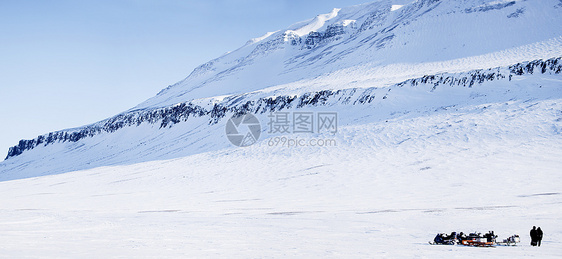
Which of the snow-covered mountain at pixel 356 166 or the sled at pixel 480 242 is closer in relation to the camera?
the sled at pixel 480 242

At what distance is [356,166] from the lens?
3009 centimetres

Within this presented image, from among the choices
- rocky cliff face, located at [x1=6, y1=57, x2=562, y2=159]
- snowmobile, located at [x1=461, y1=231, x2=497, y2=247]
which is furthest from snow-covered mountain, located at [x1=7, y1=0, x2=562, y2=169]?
snowmobile, located at [x1=461, y1=231, x2=497, y2=247]

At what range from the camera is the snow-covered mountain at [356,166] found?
12797 millimetres

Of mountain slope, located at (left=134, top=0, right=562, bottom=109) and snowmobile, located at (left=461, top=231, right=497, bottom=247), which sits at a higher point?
mountain slope, located at (left=134, top=0, right=562, bottom=109)

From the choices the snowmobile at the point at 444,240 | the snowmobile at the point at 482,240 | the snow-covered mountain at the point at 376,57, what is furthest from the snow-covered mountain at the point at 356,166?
the snowmobile at the point at 482,240

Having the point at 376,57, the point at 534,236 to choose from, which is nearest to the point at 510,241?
the point at 534,236

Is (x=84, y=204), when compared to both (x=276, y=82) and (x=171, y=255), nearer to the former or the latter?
(x=171, y=255)

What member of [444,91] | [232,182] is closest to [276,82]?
[444,91]

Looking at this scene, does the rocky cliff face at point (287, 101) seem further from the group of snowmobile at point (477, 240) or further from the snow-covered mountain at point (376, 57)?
the group of snowmobile at point (477, 240)

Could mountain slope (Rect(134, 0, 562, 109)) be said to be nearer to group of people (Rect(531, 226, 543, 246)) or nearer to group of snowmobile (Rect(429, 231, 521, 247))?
group of snowmobile (Rect(429, 231, 521, 247))

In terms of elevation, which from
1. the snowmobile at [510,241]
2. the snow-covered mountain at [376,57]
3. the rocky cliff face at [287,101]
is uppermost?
the snow-covered mountain at [376,57]

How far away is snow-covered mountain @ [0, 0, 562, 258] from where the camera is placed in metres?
12.8

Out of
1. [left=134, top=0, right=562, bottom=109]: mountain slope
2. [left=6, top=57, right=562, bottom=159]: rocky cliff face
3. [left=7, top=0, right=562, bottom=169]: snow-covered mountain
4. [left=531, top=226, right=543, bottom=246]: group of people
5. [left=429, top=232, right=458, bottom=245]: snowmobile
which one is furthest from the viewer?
[left=134, top=0, right=562, bottom=109]: mountain slope

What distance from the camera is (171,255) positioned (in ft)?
30.6
